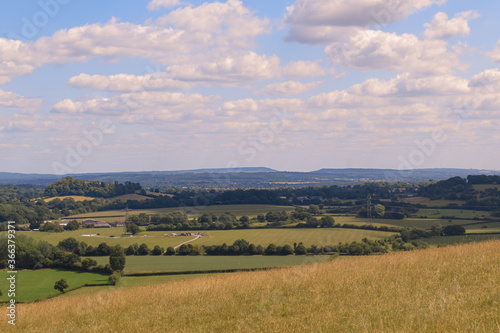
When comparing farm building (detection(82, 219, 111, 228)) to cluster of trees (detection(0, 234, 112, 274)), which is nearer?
cluster of trees (detection(0, 234, 112, 274))

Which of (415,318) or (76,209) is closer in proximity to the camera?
(415,318)

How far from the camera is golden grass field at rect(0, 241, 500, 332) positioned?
32.5 ft

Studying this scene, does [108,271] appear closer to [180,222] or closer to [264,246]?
[264,246]

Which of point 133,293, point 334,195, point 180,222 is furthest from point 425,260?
point 334,195

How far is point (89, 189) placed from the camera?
191 m

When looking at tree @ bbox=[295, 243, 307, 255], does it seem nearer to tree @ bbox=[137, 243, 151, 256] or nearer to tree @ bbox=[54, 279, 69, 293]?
tree @ bbox=[137, 243, 151, 256]

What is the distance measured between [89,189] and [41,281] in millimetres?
152933

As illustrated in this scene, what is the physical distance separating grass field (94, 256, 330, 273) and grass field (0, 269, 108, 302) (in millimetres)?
4705

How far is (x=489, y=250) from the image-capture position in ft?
53.7

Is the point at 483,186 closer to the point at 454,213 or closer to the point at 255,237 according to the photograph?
the point at 454,213

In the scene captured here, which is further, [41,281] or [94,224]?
[94,224]

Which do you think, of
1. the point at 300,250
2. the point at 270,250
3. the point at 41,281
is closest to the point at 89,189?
the point at 270,250

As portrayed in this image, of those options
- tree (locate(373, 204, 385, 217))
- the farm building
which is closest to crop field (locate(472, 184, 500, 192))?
tree (locate(373, 204, 385, 217))

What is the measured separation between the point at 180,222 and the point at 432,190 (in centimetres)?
8351
